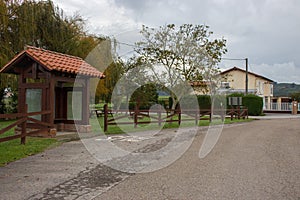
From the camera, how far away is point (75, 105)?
1328cm

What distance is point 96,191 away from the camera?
16.7 ft

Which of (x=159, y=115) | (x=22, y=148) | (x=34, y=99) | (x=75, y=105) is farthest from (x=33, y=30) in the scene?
(x=22, y=148)

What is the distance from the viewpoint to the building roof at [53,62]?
11.2 m

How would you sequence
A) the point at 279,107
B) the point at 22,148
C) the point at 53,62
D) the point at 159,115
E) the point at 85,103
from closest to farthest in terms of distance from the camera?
the point at 22,148, the point at 53,62, the point at 85,103, the point at 159,115, the point at 279,107

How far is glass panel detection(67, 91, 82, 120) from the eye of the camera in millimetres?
13148

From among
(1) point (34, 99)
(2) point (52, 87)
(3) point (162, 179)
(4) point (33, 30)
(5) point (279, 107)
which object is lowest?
(3) point (162, 179)

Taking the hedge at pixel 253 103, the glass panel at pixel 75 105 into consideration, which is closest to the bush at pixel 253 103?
the hedge at pixel 253 103

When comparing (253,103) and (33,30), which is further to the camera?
(253,103)

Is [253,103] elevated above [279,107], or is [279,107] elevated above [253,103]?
[253,103]

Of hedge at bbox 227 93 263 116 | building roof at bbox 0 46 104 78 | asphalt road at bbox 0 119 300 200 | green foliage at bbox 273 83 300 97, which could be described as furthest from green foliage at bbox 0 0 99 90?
green foliage at bbox 273 83 300 97

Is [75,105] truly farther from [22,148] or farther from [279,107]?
[279,107]

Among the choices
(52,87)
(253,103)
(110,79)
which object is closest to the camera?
(52,87)

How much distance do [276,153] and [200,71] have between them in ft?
35.0

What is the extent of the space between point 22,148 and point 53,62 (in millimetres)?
3776
